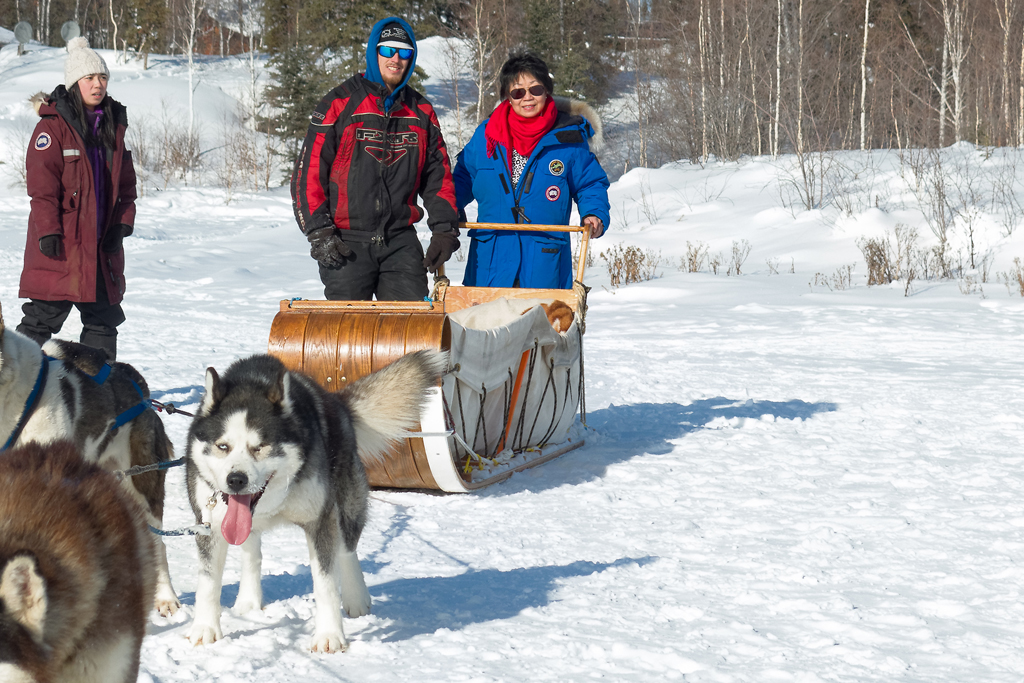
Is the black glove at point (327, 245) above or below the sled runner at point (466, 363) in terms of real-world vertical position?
above

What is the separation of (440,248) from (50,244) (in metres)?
1.58

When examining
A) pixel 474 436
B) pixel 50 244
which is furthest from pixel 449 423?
pixel 50 244

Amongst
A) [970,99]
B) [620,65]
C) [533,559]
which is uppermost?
[620,65]

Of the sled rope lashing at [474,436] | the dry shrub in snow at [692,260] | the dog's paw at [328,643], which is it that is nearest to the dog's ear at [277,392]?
the dog's paw at [328,643]

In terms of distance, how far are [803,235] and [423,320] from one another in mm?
11013

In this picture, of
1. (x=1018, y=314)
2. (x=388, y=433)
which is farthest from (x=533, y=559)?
(x=1018, y=314)

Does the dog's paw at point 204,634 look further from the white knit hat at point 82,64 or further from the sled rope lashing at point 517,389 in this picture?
the white knit hat at point 82,64

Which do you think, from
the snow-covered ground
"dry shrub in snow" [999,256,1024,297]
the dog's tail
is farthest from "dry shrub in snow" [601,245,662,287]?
the dog's tail

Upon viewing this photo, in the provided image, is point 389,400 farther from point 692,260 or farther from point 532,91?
point 692,260

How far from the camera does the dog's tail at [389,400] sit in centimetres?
262

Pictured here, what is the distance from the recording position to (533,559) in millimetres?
2973

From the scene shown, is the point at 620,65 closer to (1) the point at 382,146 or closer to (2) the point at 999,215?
(2) the point at 999,215

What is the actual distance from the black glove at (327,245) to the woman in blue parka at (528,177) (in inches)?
30.8

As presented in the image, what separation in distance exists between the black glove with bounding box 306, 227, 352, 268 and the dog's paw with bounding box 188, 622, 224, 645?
182 centimetres
